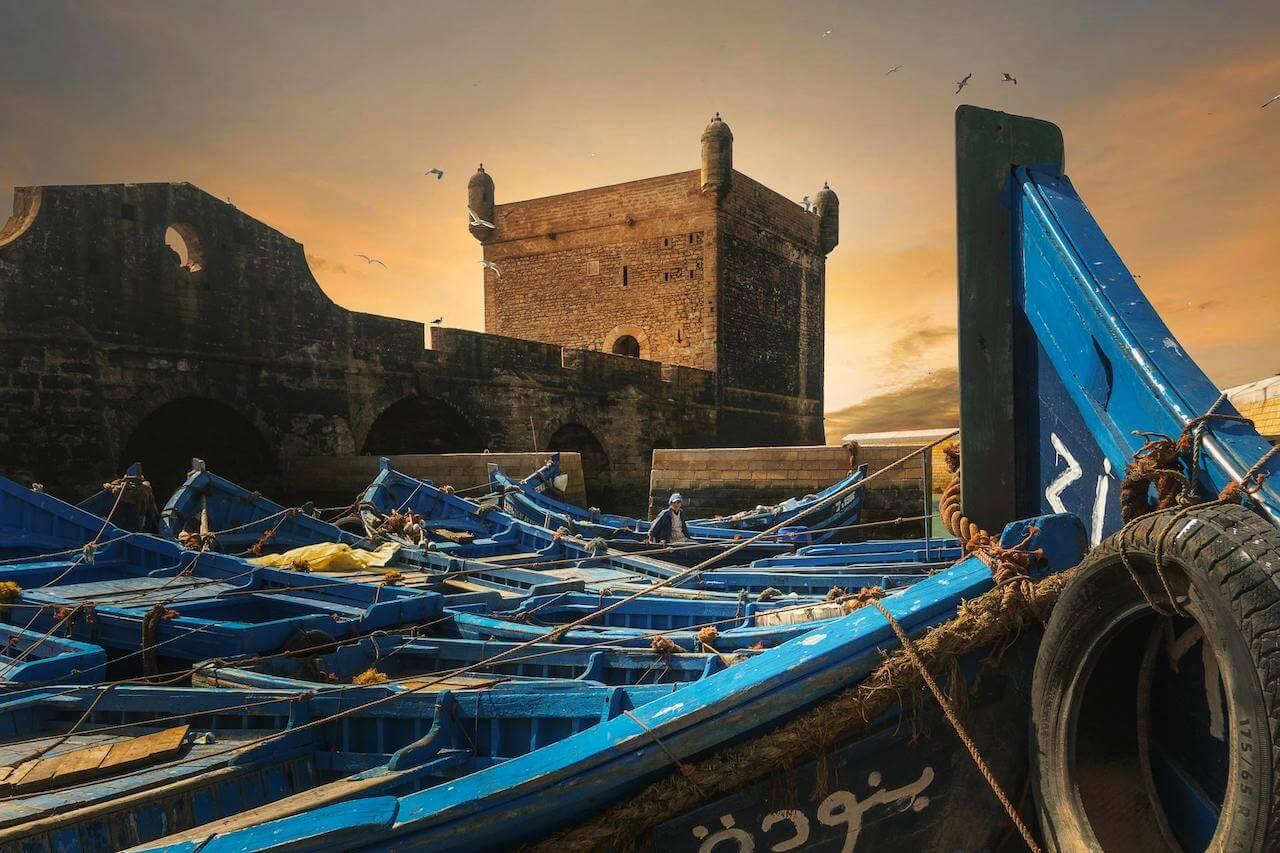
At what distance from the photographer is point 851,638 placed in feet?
7.48

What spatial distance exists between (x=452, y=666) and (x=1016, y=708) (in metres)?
3.31

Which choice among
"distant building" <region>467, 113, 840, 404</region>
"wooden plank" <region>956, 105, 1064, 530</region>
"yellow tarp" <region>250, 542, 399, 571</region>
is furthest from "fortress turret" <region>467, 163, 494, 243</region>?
"wooden plank" <region>956, 105, 1064, 530</region>

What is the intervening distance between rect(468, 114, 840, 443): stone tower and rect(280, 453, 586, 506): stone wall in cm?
1084

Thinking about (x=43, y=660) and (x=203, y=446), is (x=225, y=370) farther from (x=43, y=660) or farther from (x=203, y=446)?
(x=43, y=660)

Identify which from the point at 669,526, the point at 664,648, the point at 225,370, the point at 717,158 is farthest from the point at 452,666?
the point at 717,158

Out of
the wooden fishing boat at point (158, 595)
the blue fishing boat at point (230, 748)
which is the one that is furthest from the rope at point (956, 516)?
the wooden fishing boat at point (158, 595)

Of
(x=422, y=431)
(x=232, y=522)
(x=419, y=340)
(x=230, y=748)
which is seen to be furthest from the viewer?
(x=422, y=431)

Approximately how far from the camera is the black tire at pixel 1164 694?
5.31 feet

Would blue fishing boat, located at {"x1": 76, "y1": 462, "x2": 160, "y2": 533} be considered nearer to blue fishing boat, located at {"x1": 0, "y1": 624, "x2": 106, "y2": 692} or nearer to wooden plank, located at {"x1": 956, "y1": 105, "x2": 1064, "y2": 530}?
blue fishing boat, located at {"x1": 0, "y1": 624, "x2": 106, "y2": 692}

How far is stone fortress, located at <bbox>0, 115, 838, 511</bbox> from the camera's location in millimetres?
13172

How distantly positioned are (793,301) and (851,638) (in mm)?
28044

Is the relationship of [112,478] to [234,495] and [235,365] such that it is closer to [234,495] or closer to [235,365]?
[235,365]

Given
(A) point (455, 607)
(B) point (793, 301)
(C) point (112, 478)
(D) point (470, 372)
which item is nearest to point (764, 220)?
(B) point (793, 301)

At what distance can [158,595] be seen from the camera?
607cm
